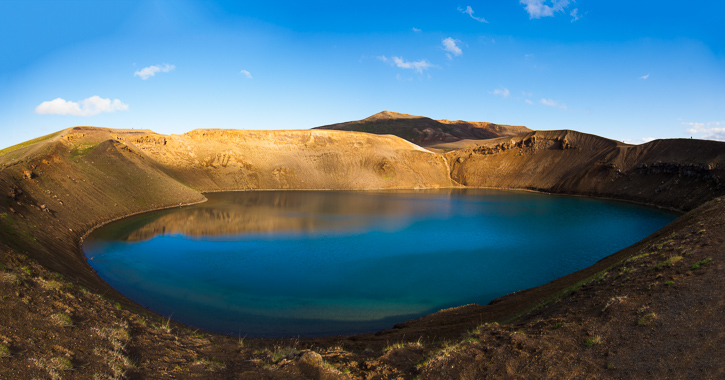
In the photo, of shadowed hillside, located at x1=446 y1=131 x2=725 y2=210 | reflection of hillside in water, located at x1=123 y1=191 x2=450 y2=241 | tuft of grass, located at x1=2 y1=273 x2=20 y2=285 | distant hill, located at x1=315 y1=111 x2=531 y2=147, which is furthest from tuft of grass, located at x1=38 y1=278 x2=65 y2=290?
distant hill, located at x1=315 y1=111 x2=531 y2=147

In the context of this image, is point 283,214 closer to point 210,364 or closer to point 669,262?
point 210,364

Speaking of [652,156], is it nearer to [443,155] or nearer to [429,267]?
[443,155]

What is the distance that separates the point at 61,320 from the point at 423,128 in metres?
161

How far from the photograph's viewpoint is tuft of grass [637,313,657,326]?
24.2ft

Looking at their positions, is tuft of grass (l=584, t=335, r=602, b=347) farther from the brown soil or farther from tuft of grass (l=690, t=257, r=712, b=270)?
tuft of grass (l=690, t=257, r=712, b=270)

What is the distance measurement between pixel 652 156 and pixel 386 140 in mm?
47450

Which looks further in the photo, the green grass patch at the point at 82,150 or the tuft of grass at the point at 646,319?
the green grass patch at the point at 82,150

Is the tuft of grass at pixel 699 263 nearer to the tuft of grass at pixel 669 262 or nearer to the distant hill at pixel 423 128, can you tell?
the tuft of grass at pixel 669 262

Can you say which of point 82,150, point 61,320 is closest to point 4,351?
point 61,320

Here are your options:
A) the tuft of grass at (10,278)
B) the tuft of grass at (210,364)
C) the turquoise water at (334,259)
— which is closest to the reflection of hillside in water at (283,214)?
the turquoise water at (334,259)

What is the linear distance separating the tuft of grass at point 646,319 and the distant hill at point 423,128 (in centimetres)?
14248

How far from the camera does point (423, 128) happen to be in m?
162

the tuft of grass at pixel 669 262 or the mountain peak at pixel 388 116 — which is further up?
the mountain peak at pixel 388 116

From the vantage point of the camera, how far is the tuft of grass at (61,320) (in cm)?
729
